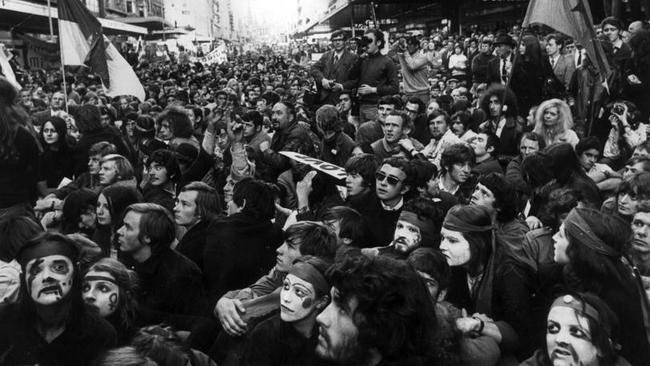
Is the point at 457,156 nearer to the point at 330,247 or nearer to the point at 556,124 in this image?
the point at 556,124

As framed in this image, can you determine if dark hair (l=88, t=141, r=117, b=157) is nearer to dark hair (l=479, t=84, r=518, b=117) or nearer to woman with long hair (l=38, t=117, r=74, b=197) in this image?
woman with long hair (l=38, t=117, r=74, b=197)

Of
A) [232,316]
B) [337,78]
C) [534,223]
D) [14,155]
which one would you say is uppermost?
[337,78]

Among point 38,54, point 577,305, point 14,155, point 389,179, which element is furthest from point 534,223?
point 38,54

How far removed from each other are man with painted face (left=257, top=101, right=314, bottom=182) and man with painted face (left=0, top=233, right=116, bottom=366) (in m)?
3.56

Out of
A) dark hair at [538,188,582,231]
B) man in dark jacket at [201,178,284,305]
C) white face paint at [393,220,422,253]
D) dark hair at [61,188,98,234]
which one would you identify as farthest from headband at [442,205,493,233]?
dark hair at [61,188,98,234]

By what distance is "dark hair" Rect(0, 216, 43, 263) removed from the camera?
4.30 meters

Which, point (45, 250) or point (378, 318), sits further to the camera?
point (45, 250)

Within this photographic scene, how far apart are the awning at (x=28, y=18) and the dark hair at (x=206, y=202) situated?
2028 cm

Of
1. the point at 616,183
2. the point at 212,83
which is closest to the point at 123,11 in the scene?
the point at 212,83

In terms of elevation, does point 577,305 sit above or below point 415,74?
below

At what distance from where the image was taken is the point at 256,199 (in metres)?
4.62

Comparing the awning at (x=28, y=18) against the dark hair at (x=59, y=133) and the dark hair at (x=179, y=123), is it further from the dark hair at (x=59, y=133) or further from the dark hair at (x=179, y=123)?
the dark hair at (x=59, y=133)

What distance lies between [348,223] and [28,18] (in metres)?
27.7

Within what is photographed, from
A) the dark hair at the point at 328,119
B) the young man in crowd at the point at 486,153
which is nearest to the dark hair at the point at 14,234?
the dark hair at the point at 328,119
